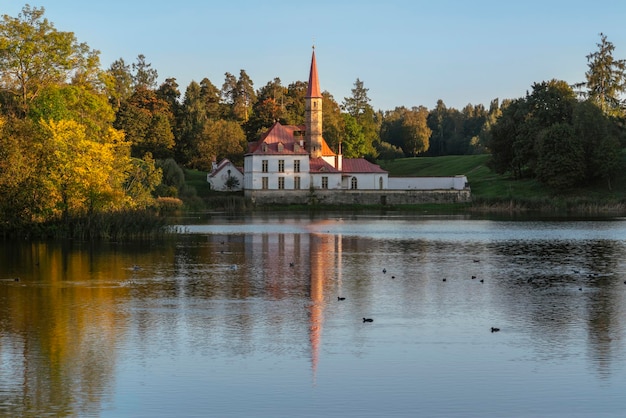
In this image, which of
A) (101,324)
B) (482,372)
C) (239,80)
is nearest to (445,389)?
(482,372)

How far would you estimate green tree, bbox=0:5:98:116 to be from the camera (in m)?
66.7

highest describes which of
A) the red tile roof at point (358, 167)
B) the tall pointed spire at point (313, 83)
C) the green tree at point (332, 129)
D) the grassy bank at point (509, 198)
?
the tall pointed spire at point (313, 83)

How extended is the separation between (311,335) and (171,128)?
117 metres

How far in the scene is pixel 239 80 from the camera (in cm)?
17388

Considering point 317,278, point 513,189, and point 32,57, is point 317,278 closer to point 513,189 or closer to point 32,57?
point 32,57

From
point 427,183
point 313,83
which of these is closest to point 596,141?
point 427,183

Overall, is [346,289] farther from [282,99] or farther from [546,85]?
[282,99]

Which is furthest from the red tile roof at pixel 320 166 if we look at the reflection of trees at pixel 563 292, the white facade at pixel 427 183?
the reflection of trees at pixel 563 292

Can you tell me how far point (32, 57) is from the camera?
2670 inches

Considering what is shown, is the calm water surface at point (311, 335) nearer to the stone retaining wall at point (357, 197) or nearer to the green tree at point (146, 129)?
the stone retaining wall at point (357, 197)

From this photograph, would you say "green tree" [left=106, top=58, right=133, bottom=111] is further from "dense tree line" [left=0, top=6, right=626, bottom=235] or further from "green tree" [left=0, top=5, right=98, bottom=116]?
"green tree" [left=0, top=5, right=98, bottom=116]

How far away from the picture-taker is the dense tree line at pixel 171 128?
53375 mm

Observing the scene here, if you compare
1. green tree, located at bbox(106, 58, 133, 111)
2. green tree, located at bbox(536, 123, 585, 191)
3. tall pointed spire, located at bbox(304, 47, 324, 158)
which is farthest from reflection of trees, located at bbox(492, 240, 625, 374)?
green tree, located at bbox(106, 58, 133, 111)

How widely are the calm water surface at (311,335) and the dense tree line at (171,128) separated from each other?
463 inches
